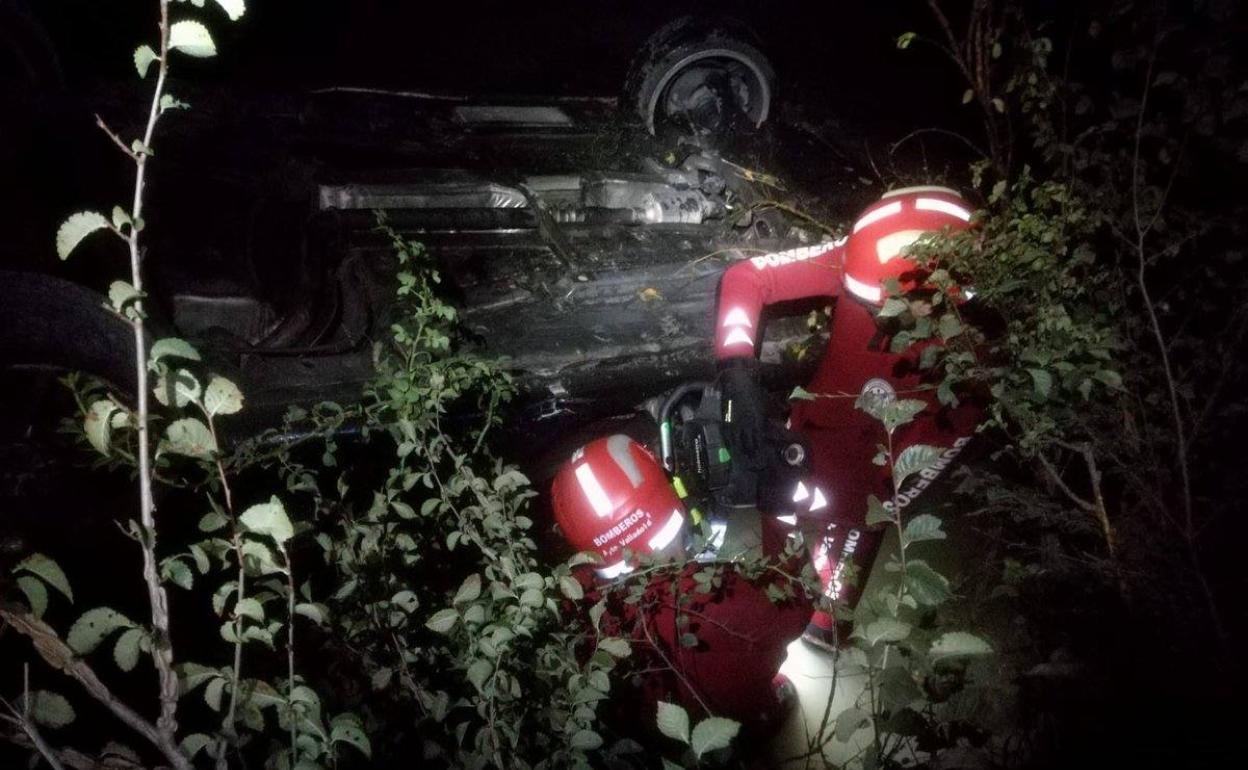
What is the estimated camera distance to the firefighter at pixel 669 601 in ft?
7.40

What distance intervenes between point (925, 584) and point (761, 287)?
203 cm

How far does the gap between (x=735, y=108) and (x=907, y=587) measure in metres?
4.00

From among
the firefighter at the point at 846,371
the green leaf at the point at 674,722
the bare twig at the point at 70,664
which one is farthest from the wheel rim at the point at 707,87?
the bare twig at the point at 70,664

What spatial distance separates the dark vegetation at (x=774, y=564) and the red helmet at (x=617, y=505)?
0.20 meters

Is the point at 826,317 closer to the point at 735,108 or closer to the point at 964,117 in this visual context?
the point at 735,108

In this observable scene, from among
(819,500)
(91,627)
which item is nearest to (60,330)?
(91,627)

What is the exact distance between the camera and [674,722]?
1026 millimetres

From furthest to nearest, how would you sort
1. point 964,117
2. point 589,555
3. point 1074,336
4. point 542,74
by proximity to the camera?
point 964,117
point 542,74
point 1074,336
point 589,555

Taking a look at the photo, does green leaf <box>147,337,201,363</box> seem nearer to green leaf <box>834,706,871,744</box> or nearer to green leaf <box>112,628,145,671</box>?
green leaf <box>112,628,145,671</box>

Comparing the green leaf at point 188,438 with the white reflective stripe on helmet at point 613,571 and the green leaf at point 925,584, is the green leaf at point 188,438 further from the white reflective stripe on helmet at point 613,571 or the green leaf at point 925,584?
the white reflective stripe on helmet at point 613,571

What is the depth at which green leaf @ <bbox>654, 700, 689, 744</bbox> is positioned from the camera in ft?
3.35

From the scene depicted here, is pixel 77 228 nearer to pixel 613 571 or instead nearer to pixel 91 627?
pixel 91 627

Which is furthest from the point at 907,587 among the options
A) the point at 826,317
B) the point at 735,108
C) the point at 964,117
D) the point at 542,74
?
the point at 964,117

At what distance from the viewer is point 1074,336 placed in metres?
2.12
